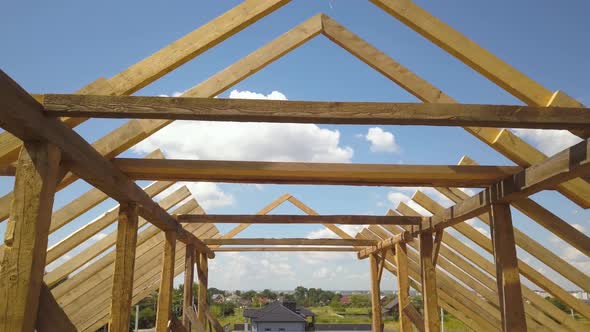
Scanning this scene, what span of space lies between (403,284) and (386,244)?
4.47 ft

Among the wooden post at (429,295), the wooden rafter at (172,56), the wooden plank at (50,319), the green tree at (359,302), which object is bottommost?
the wooden plank at (50,319)

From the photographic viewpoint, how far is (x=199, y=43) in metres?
3.84

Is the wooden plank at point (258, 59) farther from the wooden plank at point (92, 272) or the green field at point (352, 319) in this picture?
the green field at point (352, 319)

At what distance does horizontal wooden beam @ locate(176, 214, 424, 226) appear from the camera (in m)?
7.51

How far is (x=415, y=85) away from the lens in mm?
4305

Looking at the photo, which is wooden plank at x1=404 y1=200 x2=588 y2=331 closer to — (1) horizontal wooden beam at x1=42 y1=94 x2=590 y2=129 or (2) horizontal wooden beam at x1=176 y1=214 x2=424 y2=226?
(2) horizontal wooden beam at x1=176 y1=214 x2=424 y2=226

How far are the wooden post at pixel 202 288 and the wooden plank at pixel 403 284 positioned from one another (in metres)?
4.23

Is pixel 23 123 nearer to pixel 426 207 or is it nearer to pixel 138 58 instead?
pixel 138 58

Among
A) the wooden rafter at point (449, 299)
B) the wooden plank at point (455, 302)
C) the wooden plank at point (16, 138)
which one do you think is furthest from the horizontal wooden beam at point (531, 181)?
the wooden rafter at point (449, 299)

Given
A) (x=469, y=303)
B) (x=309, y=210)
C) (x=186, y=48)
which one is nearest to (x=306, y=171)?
(x=186, y=48)

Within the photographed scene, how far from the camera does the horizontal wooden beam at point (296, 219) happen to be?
7.51m

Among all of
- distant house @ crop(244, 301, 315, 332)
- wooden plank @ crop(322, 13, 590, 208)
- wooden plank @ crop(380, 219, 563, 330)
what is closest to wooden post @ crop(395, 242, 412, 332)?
wooden plank @ crop(380, 219, 563, 330)

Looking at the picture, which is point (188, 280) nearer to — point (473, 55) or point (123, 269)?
point (123, 269)

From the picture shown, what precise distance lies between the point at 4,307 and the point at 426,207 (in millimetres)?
6452
